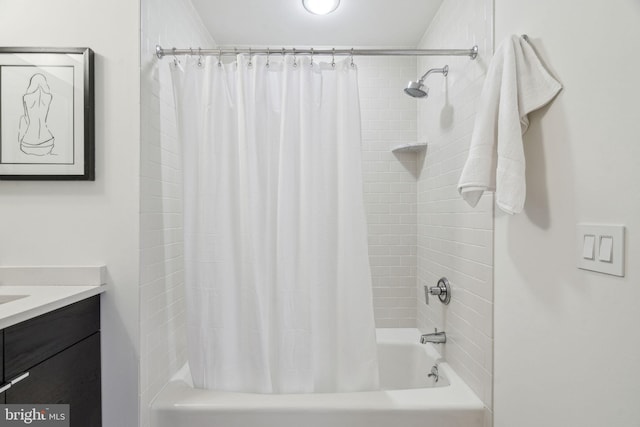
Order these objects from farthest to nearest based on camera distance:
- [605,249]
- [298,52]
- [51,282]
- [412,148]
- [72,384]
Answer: [412,148]
[298,52]
[51,282]
[72,384]
[605,249]

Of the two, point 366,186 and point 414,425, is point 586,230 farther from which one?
point 366,186

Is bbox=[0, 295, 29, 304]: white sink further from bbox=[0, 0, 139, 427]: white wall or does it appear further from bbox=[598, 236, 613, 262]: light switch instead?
bbox=[598, 236, 613, 262]: light switch

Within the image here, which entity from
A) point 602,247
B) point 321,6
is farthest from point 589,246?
point 321,6

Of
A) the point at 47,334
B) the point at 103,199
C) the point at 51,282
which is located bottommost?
the point at 47,334

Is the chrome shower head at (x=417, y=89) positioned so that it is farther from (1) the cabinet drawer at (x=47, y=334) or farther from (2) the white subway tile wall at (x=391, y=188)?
(1) the cabinet drawer at (x=47, y=334)

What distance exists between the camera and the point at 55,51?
1.31m

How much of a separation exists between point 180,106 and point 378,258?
162 centimetres

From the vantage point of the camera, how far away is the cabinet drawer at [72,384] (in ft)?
3.23

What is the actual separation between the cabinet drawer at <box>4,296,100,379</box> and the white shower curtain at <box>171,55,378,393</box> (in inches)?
14.5

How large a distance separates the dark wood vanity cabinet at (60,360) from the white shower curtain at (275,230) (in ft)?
1.20

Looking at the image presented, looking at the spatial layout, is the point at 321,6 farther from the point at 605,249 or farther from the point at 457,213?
the point at 605,249

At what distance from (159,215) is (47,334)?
612 millimetres

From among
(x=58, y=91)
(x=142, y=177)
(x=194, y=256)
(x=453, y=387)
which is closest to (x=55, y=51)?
(x=58, y=91)

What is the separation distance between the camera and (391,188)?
2.41 m
